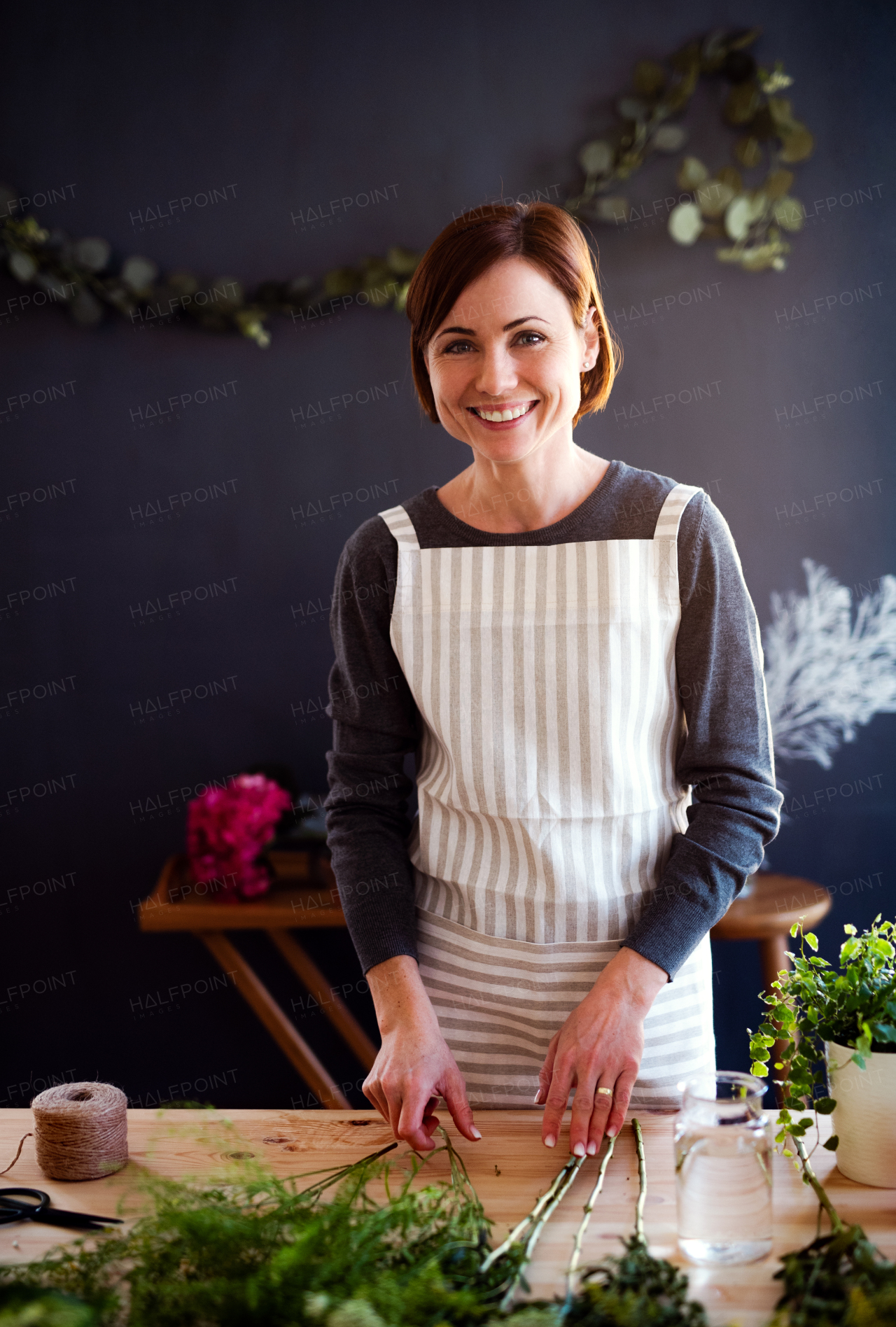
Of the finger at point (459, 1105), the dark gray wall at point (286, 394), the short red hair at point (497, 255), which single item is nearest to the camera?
the finger at point (459, 1105)

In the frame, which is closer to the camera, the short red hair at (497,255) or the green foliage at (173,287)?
the short red hair at (497,255)

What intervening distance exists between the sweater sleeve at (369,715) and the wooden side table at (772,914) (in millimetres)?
944

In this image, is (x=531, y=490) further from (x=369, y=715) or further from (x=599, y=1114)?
(x=599, y=1114)

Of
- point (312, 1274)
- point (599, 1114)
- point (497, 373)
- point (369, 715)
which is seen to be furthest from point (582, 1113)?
point (497, 373)

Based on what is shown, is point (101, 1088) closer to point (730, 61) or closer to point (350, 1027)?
point (350, 1027)

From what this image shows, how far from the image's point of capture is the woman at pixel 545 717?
51.0 inches

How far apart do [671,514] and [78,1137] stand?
3.08ft

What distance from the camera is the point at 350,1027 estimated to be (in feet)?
8.20

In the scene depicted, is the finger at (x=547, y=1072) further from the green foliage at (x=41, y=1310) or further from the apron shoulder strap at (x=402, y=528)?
the apron shoulder strap at (x=402, y=528)

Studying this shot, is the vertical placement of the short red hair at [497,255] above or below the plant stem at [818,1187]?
above

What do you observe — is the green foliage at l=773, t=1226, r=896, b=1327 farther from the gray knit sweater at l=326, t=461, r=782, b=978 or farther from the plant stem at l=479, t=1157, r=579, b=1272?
the gray knit sweater at l=326, t=461, r=782, b=978

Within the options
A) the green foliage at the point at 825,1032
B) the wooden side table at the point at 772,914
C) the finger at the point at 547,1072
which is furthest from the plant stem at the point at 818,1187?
the wooden side table at the point at 772,914

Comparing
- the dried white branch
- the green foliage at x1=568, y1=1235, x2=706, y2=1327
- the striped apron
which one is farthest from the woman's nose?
the dried white branch

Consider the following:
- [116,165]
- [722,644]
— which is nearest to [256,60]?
[116,165]
